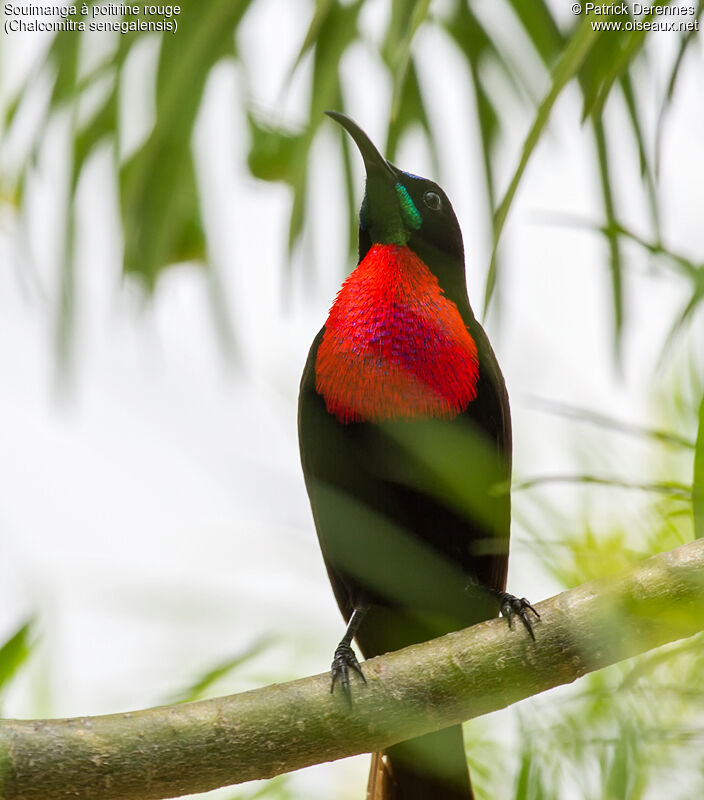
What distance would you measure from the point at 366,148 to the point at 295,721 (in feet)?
3.34

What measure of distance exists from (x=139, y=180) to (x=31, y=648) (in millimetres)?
945

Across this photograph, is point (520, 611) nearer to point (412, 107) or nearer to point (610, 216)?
point (610, 216)

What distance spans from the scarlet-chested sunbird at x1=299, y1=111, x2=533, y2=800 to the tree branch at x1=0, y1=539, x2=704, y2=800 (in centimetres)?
27

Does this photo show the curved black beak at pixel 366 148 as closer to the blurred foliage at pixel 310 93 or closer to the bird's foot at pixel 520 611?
the blurred foliage at pixel 310 93

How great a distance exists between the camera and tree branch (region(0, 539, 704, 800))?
1.18m

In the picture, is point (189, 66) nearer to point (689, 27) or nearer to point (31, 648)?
point (689, 27)

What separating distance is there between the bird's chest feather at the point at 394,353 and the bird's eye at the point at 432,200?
22cm

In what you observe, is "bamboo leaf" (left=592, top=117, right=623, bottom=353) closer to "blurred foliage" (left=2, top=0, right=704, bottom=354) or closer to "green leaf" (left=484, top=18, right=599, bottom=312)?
"blurred foliage" (left=2, top=0, right=704, bottom=354)

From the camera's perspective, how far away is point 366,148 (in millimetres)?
1874

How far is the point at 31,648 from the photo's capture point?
33.0 inches

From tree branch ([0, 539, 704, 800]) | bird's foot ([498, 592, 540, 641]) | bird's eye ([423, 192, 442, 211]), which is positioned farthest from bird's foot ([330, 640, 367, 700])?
bird's eye ([423, 192, 442, 211])

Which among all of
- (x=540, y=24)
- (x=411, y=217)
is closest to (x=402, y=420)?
(x=411, y=217)

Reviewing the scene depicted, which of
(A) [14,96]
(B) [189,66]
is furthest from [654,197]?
(A) [14,96]

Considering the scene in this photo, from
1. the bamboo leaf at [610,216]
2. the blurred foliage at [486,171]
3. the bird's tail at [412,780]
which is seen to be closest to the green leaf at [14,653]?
the blurred foliage at [486,171]
